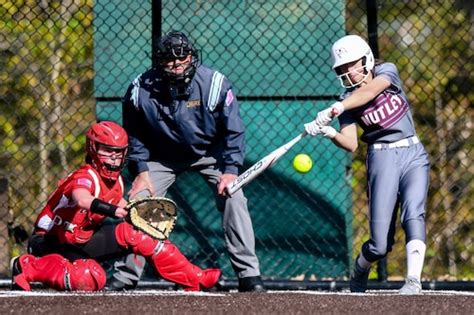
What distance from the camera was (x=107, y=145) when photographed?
721cm

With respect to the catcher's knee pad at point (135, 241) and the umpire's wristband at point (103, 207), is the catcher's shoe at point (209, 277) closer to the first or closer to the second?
the catcher's knee pad at point (135, 241)

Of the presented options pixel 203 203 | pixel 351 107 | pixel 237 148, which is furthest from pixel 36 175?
pixel 351 107

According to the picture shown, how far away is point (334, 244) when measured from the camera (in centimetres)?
909

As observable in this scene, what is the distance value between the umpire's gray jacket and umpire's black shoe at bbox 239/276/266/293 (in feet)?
2.35

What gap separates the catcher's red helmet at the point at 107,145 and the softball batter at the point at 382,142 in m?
1.20

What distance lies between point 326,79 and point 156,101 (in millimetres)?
1993

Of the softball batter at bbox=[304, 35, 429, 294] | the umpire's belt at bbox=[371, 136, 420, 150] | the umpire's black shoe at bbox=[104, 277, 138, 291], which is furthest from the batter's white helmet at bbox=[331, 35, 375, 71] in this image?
the umpire's black shoe at bbox=[104, 277, 138, 291]

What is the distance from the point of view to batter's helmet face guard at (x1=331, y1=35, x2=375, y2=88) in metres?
7.14

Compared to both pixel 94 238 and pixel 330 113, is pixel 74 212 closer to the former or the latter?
pixel 94 238

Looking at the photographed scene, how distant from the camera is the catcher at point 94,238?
7145mm

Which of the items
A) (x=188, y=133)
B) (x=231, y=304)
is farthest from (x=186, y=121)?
(x=231, y=304)

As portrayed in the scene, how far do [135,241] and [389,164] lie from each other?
168 centimetres

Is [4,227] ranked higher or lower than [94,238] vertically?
lower

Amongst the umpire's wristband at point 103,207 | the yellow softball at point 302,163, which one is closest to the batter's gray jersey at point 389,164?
the umpire's wristband at point 103,207
